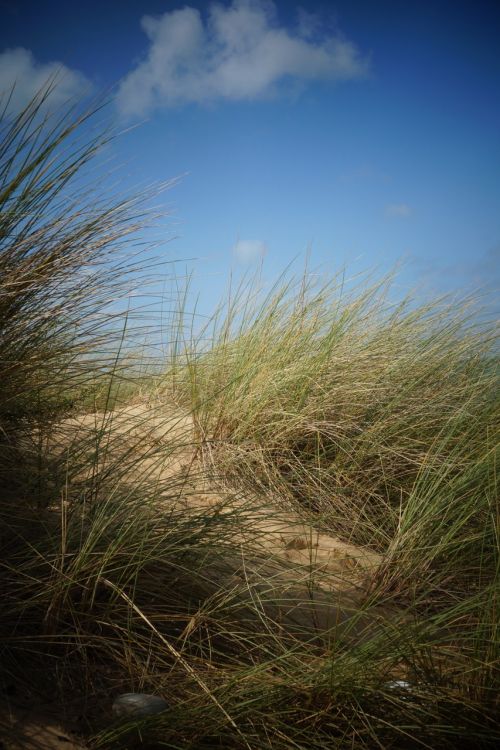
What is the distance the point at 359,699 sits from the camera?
49.2 inches

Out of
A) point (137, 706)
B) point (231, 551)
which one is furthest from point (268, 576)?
point (137, 706)

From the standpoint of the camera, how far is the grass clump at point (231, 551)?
1.26 m

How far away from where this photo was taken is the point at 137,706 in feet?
3.93

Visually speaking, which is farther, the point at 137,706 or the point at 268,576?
the point at 268,576

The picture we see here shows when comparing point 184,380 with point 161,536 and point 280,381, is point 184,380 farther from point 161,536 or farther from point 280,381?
point 161,536

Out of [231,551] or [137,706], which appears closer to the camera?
[137,706]

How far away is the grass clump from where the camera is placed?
1.26 m

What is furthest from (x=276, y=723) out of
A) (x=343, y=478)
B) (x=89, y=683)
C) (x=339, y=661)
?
(x=343, y=478)

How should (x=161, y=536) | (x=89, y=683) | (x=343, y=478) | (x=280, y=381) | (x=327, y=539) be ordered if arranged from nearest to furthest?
1. (x=89, y=683)
2. (x=161, y=536)
3. (x=327, y=539)
4. (x=343, y=478)
5. (x=280, y=381)

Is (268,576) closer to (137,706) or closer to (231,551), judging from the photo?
(231,551)

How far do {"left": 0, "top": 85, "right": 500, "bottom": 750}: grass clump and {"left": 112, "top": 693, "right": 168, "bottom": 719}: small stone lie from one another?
0.03m

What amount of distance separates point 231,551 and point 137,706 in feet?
2.22

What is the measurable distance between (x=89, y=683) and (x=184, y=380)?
8.46ft

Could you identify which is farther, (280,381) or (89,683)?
(280,381)
